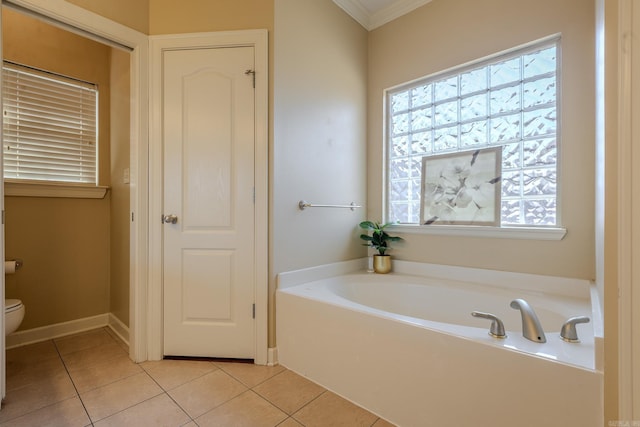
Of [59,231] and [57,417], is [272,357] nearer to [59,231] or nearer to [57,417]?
[57,417]

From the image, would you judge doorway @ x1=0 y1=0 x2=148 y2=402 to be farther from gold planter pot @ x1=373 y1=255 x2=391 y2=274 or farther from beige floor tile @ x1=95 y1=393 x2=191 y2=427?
gold planter pot @ x1=373 y1=255 x2=391 y2=274

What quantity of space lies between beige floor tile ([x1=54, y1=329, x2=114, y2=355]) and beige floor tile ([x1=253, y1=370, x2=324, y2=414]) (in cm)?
140

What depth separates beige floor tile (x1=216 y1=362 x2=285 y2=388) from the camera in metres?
1.60

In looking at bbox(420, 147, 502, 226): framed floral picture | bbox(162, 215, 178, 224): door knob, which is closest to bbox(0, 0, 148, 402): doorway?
bbox(162, 215, 178, 224): door knob

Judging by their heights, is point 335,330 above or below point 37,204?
below

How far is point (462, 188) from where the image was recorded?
2.02 m

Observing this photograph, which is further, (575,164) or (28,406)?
(575,164)

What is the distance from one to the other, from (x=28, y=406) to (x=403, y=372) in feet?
5.95

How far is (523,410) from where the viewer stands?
0.93 m

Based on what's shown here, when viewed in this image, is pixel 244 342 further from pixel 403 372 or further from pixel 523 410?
pixel 523 410

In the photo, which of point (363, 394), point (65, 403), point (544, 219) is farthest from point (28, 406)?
point (544, 219)

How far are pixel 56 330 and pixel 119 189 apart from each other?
1.19 metres

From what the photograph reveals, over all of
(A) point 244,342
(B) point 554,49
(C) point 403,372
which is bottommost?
(A) point 244,342

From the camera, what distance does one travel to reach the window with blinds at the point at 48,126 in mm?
2041
